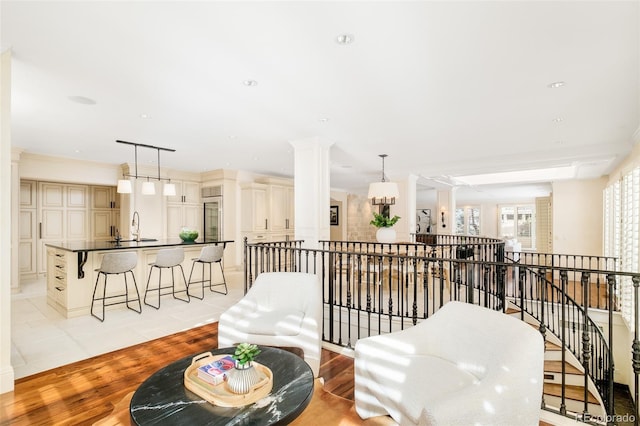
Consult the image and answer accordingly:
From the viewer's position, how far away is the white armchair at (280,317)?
2580mm

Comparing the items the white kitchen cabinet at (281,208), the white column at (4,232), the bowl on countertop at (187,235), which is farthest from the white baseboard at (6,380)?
the white kitchen cabinet at (281,208)

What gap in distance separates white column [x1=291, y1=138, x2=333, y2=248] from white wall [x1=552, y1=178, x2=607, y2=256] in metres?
7.17

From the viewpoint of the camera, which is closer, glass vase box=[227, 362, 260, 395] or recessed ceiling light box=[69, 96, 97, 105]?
glass vase box=[227, 362, 260, 395]

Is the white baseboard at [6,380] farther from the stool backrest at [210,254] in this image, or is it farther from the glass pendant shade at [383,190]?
the glass pendant shade at [383,190]

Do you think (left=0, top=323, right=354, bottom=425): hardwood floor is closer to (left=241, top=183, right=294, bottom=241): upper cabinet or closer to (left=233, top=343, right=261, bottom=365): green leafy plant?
(left=233, top=343, right=261, bottom=365): green leafy plant

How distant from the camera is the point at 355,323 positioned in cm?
451

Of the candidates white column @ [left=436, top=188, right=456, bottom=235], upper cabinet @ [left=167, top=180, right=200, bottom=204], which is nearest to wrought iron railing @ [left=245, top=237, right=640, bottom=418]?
white column @ [left=436, top=188, right=456, bottom=235]

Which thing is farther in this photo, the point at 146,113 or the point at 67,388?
the point at 146,113

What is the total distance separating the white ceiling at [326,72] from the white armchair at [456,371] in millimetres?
1980

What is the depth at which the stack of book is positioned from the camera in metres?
1.69

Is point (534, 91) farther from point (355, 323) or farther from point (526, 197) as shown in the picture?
point (526, 197)

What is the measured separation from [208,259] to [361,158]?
3.63m

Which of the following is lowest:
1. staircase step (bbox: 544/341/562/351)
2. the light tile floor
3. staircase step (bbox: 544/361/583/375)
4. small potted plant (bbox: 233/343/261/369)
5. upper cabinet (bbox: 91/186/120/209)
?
staircase step (bbox: 544/361/583/375)

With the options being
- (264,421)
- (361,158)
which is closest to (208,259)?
(361,158)
